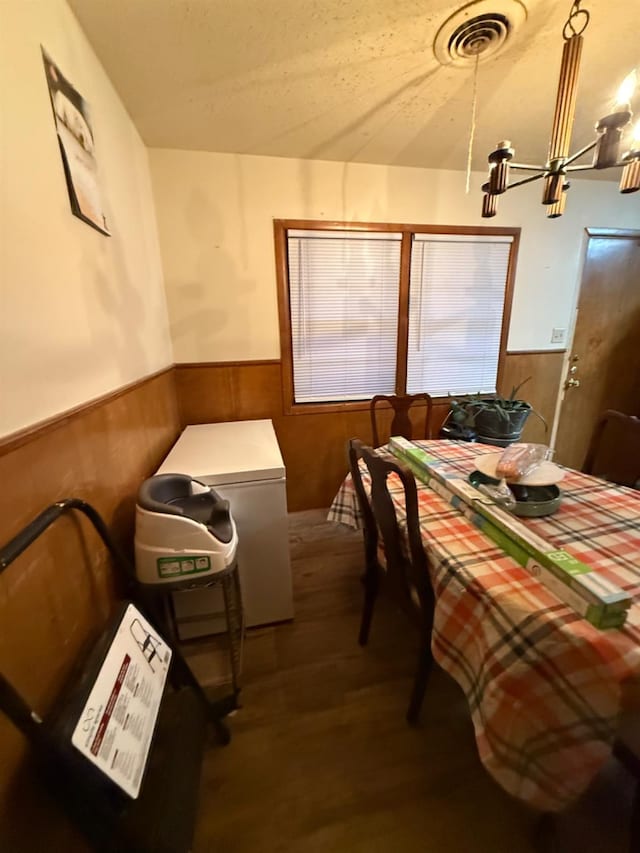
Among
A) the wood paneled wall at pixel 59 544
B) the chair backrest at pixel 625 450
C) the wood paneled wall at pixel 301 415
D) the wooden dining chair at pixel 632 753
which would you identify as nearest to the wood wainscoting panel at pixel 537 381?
the wood paneled wall at pixel 301 415

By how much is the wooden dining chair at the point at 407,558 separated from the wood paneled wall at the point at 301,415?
4.11ft

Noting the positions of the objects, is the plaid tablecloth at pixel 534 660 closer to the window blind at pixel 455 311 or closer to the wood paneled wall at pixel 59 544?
the wood paneled wall at pixel 59 544

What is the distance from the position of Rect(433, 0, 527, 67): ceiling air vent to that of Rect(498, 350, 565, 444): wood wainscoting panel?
1.94m

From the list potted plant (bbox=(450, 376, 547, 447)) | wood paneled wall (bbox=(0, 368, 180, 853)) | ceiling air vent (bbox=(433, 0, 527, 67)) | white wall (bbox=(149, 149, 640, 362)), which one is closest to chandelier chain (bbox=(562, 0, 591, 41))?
ceiling air vent (bbox=(433, 0, 527, 67))

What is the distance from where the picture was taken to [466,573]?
88 cm

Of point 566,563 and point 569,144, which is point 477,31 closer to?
point 569,144

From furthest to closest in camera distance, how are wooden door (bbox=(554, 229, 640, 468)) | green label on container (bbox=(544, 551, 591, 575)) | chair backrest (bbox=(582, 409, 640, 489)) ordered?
1. wooden door (bbox=(554, 229, 640, 468))
2. chair backrest (bbox=(582, 409, 640, 489))
3. green label on container (bbox=(544, 551, 591, 575))

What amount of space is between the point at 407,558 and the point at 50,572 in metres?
1.04

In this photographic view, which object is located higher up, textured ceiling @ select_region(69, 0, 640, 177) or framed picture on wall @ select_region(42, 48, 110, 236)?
textured ceiling @ select_region(69, 0, 640, 177)

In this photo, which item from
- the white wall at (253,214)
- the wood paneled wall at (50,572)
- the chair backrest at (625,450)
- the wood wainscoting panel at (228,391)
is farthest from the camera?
the wood wainscoting panel at (228,391)

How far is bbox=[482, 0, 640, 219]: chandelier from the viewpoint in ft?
3.08

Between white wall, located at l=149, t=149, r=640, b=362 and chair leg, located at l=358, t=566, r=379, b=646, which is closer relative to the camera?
chair leg, located at l=358, t=566, r=379, b=646

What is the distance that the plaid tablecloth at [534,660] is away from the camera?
0.67 metres

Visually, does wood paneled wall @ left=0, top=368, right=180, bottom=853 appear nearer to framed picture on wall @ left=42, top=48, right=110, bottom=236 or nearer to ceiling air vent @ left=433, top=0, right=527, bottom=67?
framed picture on wall @ left=42, top=48, right=110, bottom=236
